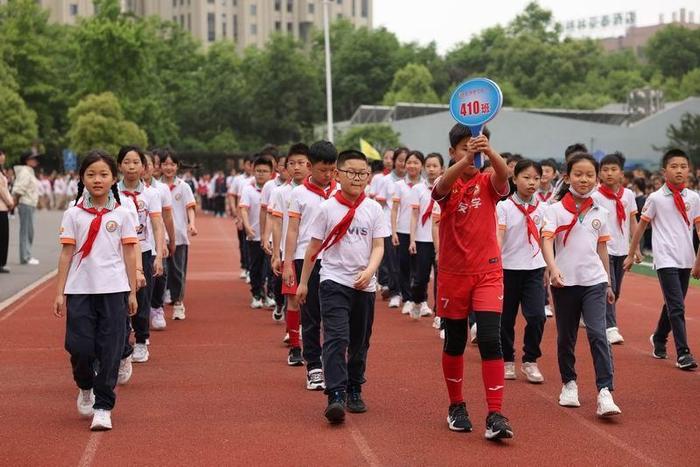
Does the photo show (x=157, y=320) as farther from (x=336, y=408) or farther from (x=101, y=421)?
(x=336, y=408)

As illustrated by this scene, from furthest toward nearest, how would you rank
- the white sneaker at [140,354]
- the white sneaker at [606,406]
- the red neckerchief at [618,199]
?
the red neckerchief at [618,199], the white sneaker at [140,354], the white sneaker at [606,406]

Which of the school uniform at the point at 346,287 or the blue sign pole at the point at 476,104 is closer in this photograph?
the blue sign pole at the point at 476,104

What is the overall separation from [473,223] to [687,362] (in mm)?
3486

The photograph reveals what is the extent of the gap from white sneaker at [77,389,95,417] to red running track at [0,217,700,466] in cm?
8

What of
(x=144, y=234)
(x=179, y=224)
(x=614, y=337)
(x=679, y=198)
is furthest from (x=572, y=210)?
(x=179, y=224)

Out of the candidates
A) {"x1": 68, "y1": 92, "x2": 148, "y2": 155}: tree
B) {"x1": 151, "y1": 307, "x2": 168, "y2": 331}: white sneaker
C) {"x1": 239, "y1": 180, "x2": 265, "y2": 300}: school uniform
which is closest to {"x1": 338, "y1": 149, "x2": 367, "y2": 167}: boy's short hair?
{"x1": 151, "y1": 307, "x2": 168, "y2": 331}: white sneaker

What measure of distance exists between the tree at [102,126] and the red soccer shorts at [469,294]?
160 ft

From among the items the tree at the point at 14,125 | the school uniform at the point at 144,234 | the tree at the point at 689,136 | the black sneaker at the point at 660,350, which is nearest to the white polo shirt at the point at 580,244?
the black sneaker at the point at 660,350

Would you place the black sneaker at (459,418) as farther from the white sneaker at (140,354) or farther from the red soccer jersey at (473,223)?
the white sneaker at (140,354)

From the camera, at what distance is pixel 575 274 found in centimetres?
798

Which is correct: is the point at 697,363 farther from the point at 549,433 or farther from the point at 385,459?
the point at 385,459

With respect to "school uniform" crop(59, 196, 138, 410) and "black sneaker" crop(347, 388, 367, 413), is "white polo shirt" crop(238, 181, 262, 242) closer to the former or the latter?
"black sneaker" crop(347, 388, 367, 413)

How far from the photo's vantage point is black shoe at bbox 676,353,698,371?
959cm

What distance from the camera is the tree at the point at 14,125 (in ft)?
179
